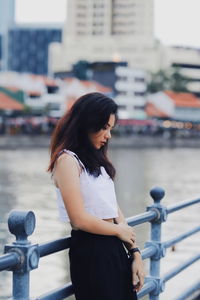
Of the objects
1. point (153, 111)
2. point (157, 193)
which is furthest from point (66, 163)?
point (153, 111)

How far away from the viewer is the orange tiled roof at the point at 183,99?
10294 centimetres

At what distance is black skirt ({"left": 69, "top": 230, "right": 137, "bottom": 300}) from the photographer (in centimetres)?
293

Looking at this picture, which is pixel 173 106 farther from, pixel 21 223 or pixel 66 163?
pixel 21 223

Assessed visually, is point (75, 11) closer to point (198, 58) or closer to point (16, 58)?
point (16, 58)

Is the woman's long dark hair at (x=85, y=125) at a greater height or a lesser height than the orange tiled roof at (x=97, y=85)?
greater

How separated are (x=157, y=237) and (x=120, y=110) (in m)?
94.4

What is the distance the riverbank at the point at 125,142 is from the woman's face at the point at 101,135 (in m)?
53.2

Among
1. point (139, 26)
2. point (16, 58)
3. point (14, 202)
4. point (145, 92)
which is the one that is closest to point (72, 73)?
point (145, 92)

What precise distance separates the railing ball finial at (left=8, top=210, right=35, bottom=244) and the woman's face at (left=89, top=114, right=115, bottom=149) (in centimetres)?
53

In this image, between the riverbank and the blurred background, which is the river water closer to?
the blurred background

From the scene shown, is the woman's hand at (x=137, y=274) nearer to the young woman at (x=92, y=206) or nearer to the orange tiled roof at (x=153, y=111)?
the young woman at (x=92, y=206)

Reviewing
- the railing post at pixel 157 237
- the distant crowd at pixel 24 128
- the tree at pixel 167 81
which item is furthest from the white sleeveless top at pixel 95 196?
the tree at pixel 167 81

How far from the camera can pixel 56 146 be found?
3160 millimetres

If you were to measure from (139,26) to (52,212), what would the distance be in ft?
493
